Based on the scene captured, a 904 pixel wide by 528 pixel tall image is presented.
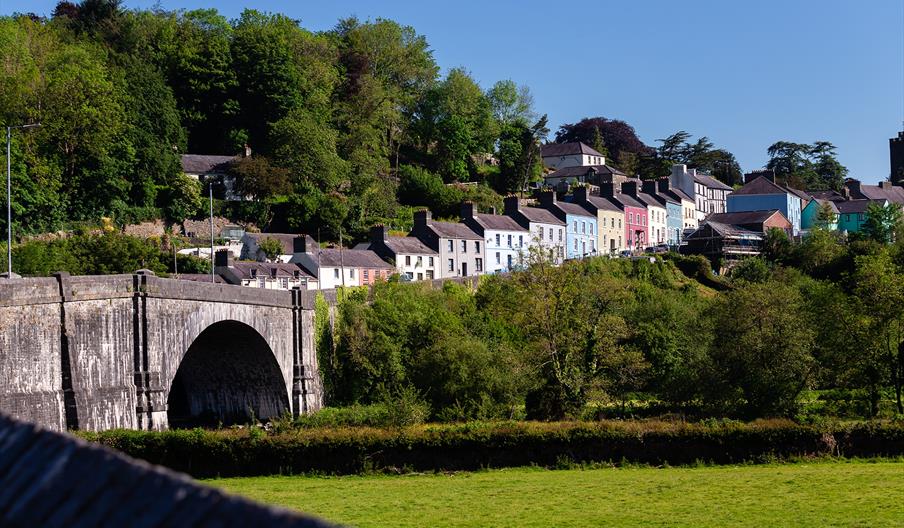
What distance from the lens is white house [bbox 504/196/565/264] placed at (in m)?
94.8

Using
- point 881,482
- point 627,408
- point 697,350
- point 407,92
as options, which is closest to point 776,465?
point 881,482

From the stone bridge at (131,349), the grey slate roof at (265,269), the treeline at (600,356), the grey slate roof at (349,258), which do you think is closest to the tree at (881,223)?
the treeline at (600,356)

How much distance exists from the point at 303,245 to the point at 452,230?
14.2 m

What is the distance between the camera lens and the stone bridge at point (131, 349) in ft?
106

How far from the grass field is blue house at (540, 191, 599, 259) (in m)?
65.9

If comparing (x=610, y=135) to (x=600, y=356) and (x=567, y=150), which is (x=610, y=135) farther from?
(x=600, y=356)

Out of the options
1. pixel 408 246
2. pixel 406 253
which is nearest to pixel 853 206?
pixel 408 246

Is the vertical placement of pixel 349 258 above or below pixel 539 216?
below

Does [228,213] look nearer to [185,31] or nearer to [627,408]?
[185,31]

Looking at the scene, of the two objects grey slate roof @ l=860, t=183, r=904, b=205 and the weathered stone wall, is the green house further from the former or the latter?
the weathered stone wall

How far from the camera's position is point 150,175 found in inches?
3255

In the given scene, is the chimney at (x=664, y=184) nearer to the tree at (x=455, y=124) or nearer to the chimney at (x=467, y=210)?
the tree at (x=455, y=124)

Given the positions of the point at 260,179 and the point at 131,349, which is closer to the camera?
Result: the point at 131,349

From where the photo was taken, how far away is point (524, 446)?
35438mm
